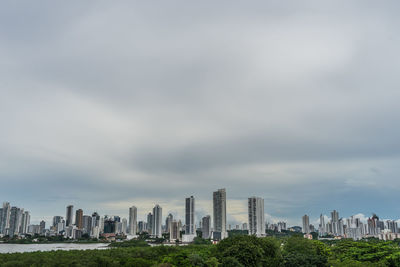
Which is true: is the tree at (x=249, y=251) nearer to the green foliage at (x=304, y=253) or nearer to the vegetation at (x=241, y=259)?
the vegetation at (x=241, y=259)

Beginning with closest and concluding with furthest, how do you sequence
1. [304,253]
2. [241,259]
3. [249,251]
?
[241,259] → [249,251] → [304,253]

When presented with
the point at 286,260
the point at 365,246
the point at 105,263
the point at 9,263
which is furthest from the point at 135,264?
the point at 365,246

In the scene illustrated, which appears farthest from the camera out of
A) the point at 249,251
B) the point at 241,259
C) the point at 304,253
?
the point at 304,253

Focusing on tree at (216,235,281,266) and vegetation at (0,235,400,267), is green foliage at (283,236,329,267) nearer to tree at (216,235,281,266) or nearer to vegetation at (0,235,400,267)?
vegetation at (0,235,400,267)

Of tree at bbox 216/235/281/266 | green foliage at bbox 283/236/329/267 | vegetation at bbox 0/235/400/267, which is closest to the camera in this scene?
vegetation at bbox 0/235/400/267

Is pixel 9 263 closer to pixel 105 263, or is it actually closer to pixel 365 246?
pixel 105 263

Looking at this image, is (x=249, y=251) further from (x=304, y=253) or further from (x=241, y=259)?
(x=304, y=253)

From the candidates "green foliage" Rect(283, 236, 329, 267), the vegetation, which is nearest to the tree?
the vegetation

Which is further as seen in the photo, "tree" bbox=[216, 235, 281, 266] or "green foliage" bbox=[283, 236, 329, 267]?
"green foliage" bbox=[283, 236, 329, 267]

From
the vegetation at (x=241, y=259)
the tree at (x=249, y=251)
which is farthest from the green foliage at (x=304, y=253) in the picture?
the tree at (x=249, y=251)

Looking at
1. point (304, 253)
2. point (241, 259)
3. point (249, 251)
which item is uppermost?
point (249, 251)

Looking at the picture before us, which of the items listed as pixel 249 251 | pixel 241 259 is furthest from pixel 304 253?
pixel 241 259
